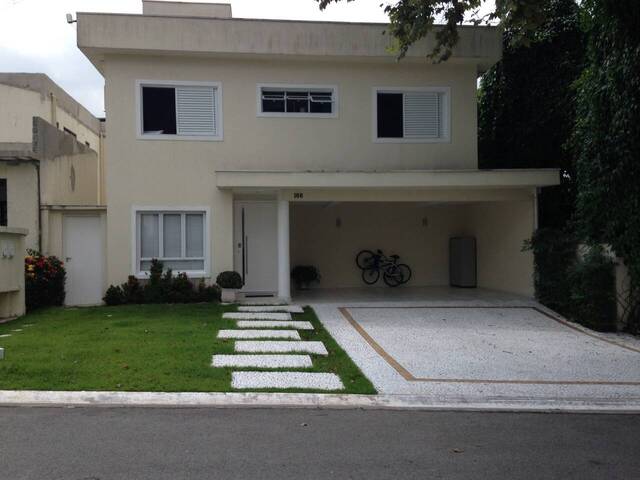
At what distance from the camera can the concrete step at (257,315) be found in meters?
12.0

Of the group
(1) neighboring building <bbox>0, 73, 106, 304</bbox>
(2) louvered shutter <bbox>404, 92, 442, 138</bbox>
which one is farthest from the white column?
(1) neighboring building <bbox>0, 73, 106, 304</bbox>

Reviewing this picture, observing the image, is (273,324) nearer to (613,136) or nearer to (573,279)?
(573,279)

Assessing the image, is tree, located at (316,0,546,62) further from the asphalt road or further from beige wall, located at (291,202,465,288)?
beige wall, located at (291,202,465,288)

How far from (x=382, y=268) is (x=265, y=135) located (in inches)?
218

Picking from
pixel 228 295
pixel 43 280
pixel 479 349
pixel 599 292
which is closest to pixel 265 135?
pixel 228 295

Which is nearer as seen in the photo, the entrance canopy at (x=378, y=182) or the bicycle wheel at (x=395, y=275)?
the entrance canopy at (x=378, y=182)

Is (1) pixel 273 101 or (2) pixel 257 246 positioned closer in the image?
(1) pixel 273 101

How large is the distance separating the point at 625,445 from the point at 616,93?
7485mm

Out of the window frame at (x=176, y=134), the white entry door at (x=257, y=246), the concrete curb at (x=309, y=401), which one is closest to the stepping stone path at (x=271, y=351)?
the concrete curb at (x=309, y=401)

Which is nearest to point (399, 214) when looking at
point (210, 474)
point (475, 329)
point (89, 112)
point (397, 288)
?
point (397, 288)

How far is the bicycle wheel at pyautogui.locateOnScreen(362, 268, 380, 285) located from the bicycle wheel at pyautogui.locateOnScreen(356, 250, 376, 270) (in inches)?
6.0

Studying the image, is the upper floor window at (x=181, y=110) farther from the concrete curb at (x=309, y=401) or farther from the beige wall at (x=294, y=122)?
the concrete curb at (x=309, y=401)

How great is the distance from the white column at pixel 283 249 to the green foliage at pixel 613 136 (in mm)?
6097

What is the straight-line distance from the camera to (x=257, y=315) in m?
12.3
